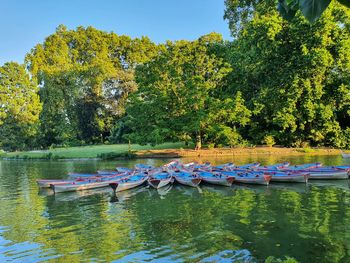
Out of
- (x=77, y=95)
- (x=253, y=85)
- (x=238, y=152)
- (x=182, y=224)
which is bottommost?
(x=182, y=224)

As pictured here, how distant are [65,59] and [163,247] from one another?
7408 centimetres

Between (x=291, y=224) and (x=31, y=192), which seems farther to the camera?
(x=31, y=192)

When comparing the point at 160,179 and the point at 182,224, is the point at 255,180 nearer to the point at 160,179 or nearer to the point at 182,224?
the point at 160,179

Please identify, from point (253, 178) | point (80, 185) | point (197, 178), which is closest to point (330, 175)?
point (253, 178)

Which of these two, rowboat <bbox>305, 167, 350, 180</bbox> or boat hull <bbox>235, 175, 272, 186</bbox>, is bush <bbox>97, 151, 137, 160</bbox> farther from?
rowboat <bbox>305, 167, 350, 180</bbox>

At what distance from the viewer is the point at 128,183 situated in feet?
71.1

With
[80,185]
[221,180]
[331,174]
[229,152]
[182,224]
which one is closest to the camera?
[182,224]

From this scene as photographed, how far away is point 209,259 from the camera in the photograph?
395 inches

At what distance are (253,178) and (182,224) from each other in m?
8.94

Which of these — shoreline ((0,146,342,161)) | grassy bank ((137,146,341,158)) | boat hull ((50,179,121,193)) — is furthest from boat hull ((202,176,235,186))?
grassy bank ((137,146,341,158))

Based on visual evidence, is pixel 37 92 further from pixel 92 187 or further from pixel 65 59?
pixel 92 187

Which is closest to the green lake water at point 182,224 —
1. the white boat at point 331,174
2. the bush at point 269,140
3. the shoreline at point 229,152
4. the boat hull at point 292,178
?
the boat hull at point 292,178

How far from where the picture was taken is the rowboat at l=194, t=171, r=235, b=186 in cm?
2147

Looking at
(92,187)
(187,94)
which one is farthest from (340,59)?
(92,187)
